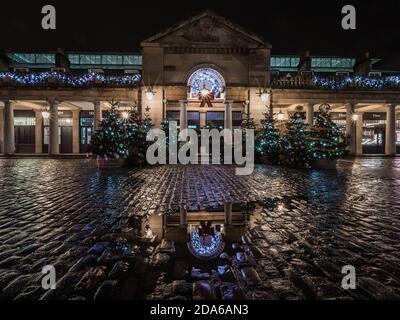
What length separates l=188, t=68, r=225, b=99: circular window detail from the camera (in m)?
26.3

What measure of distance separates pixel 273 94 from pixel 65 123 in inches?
823

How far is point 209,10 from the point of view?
83.1ft

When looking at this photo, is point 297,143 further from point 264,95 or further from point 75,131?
point 75,131

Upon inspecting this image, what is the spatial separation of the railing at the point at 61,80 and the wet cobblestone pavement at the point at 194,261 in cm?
2089

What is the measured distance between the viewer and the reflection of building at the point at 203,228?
159 inches

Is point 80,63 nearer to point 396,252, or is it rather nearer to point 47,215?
point 47,215

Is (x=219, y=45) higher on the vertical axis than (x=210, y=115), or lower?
higher

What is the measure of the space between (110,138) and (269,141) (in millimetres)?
9965

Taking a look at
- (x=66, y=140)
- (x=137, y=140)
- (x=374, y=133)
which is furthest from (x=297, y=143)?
(x=66, y=140)

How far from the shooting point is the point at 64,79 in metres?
27.1

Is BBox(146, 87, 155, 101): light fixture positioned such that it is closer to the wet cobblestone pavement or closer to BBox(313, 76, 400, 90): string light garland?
BBox(313, 76, 400, 90): string light garland

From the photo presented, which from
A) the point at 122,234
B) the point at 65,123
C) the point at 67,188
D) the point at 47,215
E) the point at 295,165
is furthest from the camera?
the point at 65,123

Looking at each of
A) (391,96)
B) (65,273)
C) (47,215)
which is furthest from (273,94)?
(65,273)
